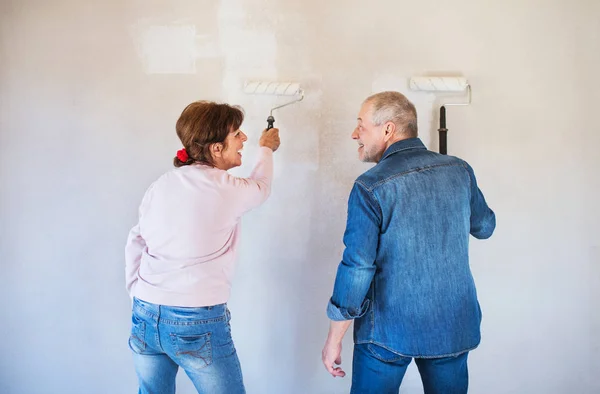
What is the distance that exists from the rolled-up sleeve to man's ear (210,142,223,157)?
14.9 inches

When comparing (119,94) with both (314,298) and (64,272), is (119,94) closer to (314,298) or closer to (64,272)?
(64,272)

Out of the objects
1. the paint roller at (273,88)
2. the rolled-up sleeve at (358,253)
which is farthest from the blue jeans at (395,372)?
the paint roller at (273,88)

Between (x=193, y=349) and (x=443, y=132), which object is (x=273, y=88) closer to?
(x=443, y=132)

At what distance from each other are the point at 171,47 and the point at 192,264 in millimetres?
909

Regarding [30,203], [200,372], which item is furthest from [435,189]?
[30,203]

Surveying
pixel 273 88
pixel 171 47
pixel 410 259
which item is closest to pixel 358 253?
pixel 410 259

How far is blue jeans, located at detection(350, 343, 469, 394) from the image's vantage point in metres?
1.13

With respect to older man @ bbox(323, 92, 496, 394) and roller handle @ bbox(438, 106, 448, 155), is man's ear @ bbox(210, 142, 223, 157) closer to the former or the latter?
older man @ bbox(323, 92, 496, 394)

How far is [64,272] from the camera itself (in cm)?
169

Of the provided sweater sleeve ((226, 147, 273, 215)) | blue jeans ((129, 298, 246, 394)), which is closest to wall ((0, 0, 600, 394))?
sweater sleeve ((226, 147, 273, 215))

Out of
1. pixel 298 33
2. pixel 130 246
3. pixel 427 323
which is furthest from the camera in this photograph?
pixel 298 33

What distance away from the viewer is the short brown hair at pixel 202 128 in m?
1.17

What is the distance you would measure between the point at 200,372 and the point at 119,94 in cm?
107

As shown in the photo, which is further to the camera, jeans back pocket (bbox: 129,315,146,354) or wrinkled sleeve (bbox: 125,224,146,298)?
wrinkled sleeve (bbox: 125,224,146,298)
